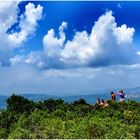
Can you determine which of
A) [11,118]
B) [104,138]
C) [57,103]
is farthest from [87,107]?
[104,138]

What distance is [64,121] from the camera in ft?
93.5

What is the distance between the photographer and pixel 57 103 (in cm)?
3772

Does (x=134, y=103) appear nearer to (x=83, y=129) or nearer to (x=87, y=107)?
(x=87, y=107)

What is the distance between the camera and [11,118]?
1291 inches

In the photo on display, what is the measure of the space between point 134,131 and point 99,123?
1.83m

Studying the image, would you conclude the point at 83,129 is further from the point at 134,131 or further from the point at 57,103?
the point at 57,103

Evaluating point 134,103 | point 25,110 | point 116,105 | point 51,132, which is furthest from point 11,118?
point 134,103

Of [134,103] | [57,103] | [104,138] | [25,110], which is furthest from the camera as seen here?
[134,103]

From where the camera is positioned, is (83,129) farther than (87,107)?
No

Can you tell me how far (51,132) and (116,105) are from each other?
1285cm

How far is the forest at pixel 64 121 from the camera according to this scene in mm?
25047

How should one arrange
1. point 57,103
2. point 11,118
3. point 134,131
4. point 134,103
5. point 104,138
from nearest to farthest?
point 104,138, point 134,131, point 11,118, point 57,103, point 134,103

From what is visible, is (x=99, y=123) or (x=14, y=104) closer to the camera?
(x=99, y=123)

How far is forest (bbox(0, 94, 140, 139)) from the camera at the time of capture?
25.0 m
